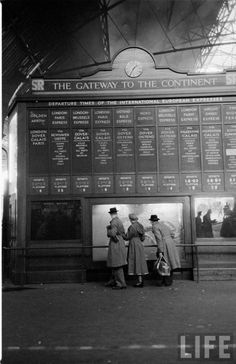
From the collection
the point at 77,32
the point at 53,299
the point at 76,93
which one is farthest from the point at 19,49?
the point at 53,299

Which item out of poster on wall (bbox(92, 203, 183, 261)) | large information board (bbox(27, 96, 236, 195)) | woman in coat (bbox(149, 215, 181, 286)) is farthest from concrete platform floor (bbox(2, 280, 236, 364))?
large information board (bbox(27, 96, 236, 195))

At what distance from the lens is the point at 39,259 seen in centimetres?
1076

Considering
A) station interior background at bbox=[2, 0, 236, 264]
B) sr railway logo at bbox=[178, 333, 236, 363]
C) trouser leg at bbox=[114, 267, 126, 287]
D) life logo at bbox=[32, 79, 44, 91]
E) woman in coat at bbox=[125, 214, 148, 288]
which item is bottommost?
sr railway logo at bbox=[178, 333, 236, 363]

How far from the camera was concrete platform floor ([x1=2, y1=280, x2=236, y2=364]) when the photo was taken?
16.8 ft

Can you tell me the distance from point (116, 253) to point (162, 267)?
112 centimetres

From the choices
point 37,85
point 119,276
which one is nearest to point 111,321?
point 119,276

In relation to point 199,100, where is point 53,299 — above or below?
below

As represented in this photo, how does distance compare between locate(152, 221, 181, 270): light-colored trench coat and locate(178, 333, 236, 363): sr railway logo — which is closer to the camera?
locate(178, 333, 236, 363): sr railway logo

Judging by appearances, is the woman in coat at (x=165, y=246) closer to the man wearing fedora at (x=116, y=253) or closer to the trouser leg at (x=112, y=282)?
the man wearing fedora at (x=116, y=253)

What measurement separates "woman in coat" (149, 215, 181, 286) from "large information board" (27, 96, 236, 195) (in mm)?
1068

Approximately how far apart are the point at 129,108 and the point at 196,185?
2622mm

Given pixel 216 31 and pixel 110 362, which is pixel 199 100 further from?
pixel 216 31

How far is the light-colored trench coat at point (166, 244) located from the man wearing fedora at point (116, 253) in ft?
2.65

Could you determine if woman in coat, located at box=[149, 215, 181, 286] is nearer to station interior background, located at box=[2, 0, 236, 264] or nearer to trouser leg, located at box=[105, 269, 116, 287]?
trouser leg, located at box=[105, 269, 116, 287]
